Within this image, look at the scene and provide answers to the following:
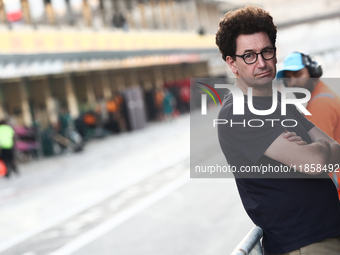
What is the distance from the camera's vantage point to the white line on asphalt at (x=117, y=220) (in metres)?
6.65

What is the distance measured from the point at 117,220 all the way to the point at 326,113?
5.57 meters

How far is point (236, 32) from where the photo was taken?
1943mm

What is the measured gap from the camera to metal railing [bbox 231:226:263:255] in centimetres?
192

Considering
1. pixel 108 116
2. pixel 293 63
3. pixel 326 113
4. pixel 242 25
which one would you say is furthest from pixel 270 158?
pixel 108 116

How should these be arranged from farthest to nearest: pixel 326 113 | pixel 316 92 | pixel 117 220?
pixel 117 220 < pixel 316 92 < pixel 326 113

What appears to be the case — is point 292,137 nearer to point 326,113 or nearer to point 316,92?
point 326,113

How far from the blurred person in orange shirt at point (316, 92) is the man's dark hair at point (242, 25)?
3.06 feet

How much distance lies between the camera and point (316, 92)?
9.47 feet

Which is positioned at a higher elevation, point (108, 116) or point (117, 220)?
point (117, 220)

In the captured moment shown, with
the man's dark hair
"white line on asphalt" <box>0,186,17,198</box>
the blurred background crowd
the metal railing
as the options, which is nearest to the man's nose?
the man's dark hair

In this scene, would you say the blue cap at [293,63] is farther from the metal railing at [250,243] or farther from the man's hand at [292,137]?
the metal railing at [250,243]

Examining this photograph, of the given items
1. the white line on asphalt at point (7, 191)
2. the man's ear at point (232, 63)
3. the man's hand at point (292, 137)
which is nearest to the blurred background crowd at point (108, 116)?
the white line on asphalt at point (7, 191)

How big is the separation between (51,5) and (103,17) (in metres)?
4.15

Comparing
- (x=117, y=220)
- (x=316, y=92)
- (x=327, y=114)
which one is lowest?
(x=117, y=220)
